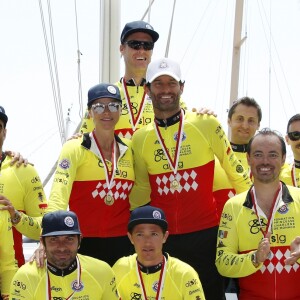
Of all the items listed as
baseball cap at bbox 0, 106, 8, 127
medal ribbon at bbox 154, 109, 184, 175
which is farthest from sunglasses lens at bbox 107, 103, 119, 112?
baseball cap at bbox 0, 106, 8, 127

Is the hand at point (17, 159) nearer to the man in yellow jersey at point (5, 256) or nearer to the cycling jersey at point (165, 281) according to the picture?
the man in yellow jersey at point (5, 256)

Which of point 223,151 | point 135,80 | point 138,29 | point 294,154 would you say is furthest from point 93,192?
point 294,154

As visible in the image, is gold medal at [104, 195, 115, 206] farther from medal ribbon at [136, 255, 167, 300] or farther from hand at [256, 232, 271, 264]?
hand at [256, 232, 271, 264]

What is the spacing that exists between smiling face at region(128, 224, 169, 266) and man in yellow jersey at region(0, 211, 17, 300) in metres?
1.00

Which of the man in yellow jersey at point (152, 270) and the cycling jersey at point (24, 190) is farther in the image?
the cycling jersey at point (24, 190)

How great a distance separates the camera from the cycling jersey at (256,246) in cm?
623

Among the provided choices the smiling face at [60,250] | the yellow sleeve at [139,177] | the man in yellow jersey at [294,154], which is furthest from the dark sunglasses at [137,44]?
the smiling face at [60,250]

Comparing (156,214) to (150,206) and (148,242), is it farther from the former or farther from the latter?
(148,242)

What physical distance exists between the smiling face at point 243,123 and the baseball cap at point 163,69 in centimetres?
115

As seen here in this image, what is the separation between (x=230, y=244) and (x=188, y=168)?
0.77m

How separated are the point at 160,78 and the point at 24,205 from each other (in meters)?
1.61

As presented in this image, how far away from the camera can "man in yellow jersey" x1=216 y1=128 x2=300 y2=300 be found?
6238 mm

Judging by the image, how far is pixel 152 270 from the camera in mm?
6133

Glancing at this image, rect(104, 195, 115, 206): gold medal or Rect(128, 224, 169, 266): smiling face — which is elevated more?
Rect(104, 195, 115, 206): gold medal
